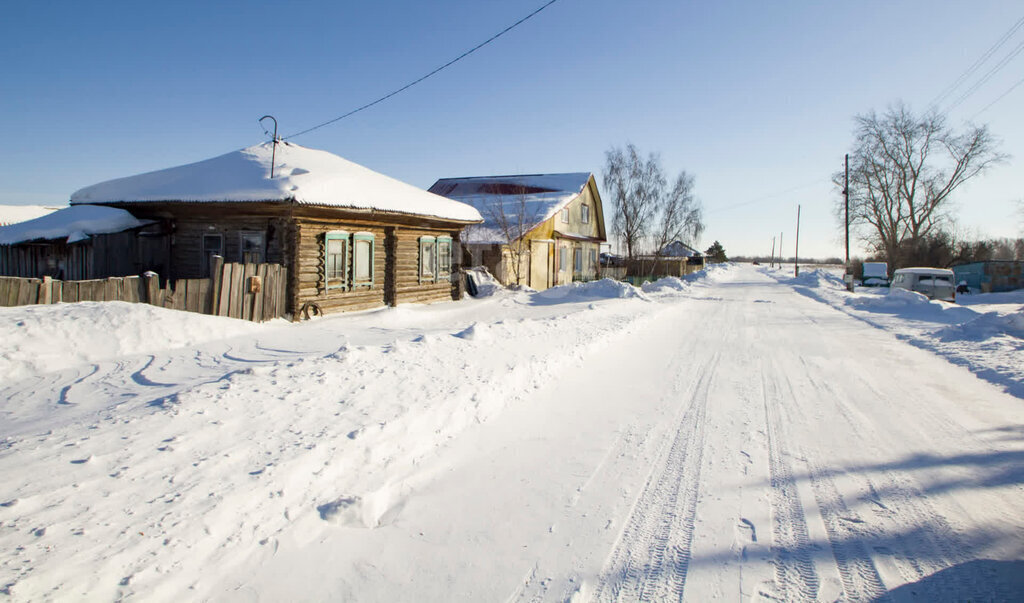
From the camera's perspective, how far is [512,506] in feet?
13.6

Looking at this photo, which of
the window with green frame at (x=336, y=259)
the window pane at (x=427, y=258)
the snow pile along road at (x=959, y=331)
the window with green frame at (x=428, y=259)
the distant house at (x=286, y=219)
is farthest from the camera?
the window pane at (x=427, y=258)

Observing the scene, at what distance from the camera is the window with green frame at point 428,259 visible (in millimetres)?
17594

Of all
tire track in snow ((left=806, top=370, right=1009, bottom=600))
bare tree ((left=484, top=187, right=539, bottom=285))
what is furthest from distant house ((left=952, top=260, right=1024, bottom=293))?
tire track in snow ((left=806, top=370, right=1009, bottom=600))

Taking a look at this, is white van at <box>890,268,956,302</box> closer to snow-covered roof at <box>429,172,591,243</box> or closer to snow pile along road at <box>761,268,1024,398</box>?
snow pile along road at <box>761,268,1024,398</box>

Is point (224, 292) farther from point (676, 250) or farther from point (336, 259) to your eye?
point (676, 250)

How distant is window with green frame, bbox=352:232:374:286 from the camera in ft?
48.1

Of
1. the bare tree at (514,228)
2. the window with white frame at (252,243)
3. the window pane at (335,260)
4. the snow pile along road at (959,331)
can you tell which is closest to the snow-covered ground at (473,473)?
the snow pile along road at (959,331)

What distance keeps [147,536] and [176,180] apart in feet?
42.9

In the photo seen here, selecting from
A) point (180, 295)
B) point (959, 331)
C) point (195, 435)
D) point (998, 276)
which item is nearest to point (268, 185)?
point (180, 295)

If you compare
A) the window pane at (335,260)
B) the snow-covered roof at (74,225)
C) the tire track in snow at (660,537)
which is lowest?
the tire track in snow at (660,537)

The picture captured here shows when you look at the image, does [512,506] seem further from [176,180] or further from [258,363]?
[176,180]

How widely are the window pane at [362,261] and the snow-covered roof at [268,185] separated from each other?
1373 millimetres

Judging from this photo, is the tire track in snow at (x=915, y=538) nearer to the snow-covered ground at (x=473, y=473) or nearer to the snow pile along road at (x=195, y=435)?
the snow-covered ground at (x=473, y=473)

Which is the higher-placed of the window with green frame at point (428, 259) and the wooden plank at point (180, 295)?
the window with green frame at point (428, 259)
